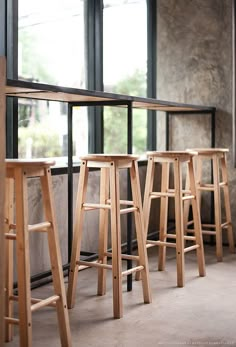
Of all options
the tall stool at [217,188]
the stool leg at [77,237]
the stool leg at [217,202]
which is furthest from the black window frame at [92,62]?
the stool leg at [217,202]

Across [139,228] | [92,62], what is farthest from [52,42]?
[139,228]

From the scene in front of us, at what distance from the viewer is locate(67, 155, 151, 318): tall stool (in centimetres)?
310

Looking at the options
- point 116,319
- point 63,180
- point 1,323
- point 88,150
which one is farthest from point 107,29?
point 1,323

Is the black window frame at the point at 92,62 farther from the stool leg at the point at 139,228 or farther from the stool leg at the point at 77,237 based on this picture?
the stool leg at the point at 77,237

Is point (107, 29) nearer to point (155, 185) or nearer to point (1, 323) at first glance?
point (155, 185)

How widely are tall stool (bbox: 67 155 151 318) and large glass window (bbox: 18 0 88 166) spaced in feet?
2.08

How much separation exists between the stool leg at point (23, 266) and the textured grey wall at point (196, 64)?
9.60 feet

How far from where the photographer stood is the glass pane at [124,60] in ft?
15.3

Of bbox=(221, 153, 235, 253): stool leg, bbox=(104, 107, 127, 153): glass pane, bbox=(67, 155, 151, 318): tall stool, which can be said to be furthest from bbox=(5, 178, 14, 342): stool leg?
bbox=(221, 153, 235, 253): stool leg

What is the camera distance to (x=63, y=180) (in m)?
3.93

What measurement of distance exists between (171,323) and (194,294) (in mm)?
584

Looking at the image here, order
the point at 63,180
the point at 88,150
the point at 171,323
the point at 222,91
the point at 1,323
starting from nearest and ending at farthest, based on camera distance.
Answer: the point at 1,323 < the point at 171,323 < the point at 63,180 < the point at 88,150 < the point at 222,91

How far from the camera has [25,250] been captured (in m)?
2.40

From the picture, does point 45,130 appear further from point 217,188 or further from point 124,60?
point 217,188
